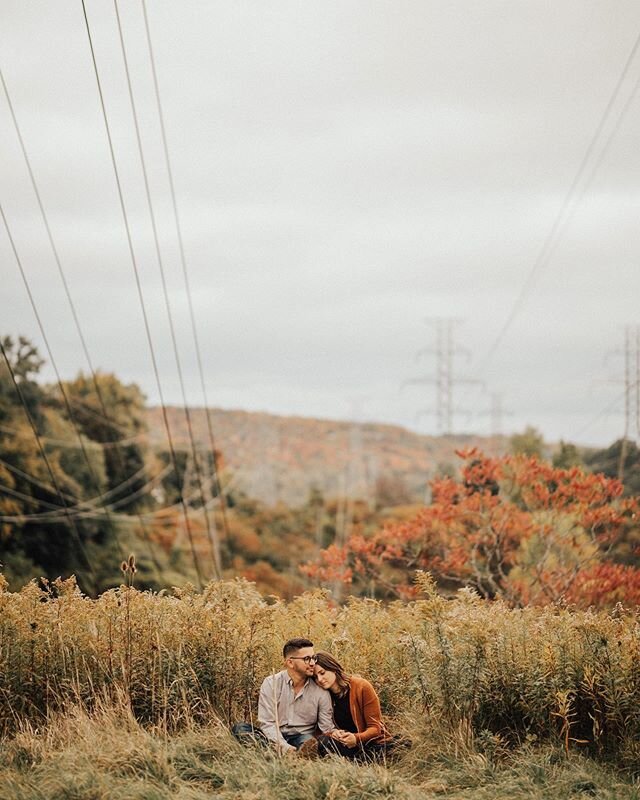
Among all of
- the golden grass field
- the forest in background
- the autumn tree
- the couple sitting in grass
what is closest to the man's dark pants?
the couple sitting in grass

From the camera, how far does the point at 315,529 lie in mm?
43750

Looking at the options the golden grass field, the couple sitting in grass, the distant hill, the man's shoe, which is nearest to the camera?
the golden grass field

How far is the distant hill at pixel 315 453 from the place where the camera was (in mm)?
49844

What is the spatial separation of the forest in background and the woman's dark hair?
6.08m

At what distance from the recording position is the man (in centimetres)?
642

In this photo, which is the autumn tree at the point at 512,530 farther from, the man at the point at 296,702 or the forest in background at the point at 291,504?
the man at the point at 296,702

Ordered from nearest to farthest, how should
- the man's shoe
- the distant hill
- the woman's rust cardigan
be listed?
1. the man's shoe
2. the woman's rust cardigan
3. the distant hill

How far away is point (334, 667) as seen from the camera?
21.4ft

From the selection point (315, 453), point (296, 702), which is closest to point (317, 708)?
point (296, 702)

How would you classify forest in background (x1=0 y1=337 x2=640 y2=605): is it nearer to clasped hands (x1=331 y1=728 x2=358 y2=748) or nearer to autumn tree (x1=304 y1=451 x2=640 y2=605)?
autumn tree (x1=304 y1=451 x2=640 y2=605)

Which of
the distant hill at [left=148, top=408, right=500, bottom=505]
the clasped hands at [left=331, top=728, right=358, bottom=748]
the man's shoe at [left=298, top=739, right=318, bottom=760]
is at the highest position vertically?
the distant hill at [left=148, top=408, right=500, bottom=505]

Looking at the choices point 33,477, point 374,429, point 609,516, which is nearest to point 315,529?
point 33,477

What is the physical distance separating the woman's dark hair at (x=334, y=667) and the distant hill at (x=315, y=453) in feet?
128

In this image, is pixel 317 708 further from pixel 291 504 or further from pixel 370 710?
pixel 291 504
